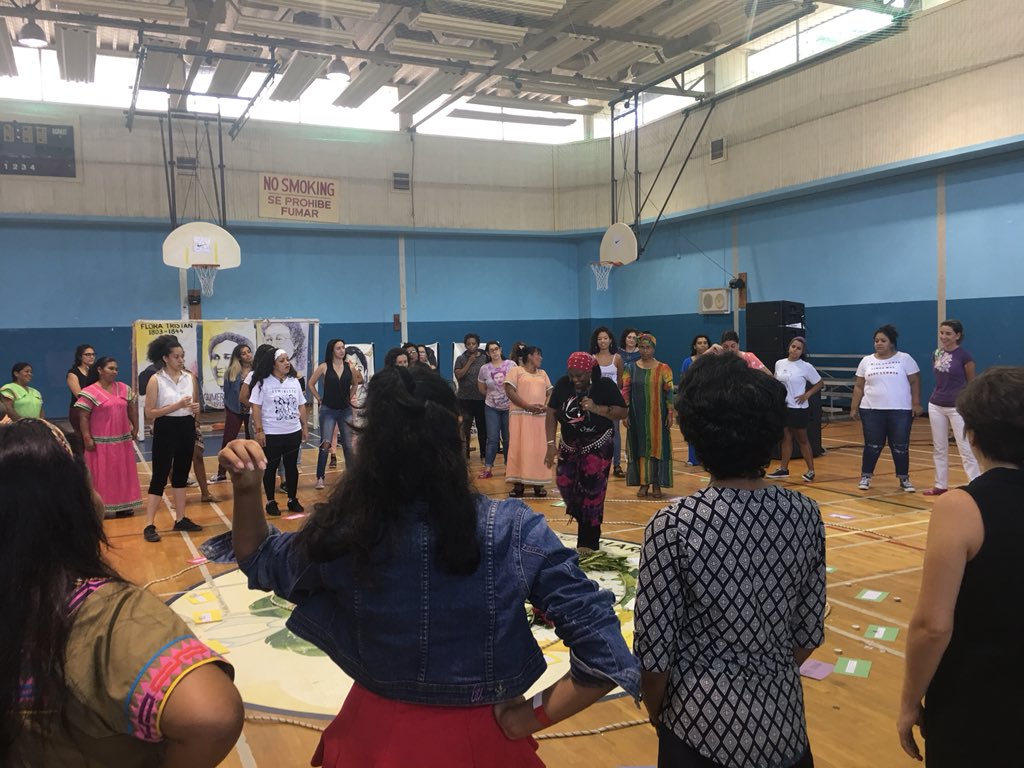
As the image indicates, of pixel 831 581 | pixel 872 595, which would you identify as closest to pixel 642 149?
pixel 831 581

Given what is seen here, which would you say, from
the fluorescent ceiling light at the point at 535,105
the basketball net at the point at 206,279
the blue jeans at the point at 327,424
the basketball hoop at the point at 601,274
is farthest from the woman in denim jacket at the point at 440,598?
the basketball hoop at the point at 601,274

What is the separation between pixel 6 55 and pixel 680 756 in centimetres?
1451

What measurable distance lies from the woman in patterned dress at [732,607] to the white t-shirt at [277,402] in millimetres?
6115

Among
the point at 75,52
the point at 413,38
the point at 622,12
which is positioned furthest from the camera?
the point at 413,38

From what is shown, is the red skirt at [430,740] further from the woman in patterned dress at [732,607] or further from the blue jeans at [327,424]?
the blue jeans at [327,424]

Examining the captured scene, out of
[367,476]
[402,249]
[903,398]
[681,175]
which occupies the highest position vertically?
[681,175]

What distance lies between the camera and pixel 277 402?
7406 mm

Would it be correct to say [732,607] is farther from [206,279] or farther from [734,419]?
[206,279]

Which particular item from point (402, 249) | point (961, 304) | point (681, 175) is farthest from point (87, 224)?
point (961, 304)

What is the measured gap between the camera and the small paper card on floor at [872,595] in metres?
4.93

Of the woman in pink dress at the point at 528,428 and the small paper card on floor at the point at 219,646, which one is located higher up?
the woman in pink dress at the point at 528,428

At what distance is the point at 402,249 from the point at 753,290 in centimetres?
715

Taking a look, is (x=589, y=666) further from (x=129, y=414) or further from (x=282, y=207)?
(x=282, y=207)

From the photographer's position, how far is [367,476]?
1.55 metres
